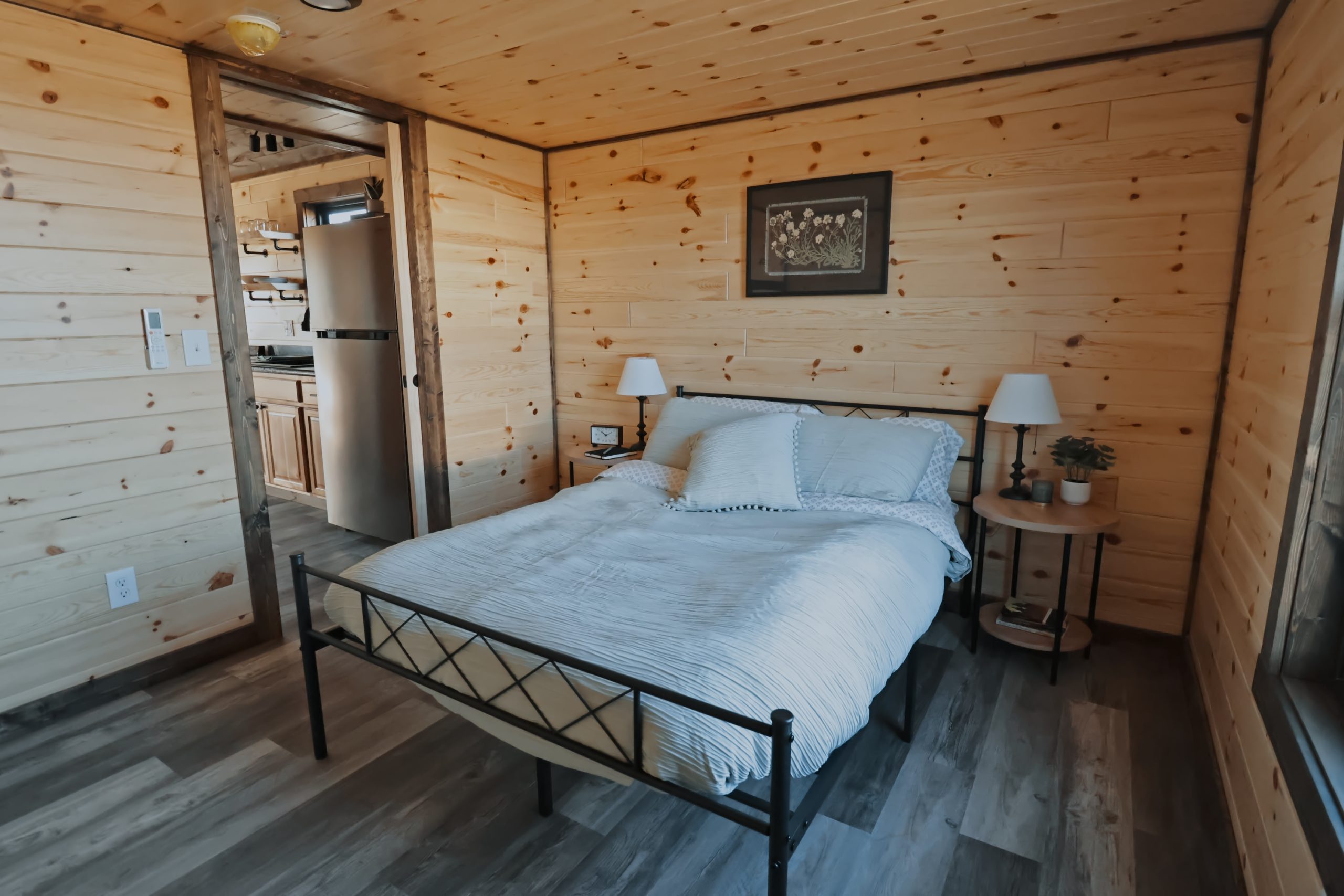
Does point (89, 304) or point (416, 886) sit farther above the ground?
point (89, 304)

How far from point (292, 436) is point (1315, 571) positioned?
5.19m

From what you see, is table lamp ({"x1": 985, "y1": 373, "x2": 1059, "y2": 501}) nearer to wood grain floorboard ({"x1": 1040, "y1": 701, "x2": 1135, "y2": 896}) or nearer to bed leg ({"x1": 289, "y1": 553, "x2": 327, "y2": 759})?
wood grain floorboard ({"x1": 1040, "y1": 701, "x2": 1135, "y2": 896})

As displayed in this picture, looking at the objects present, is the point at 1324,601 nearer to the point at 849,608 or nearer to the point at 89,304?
the point at 849,608

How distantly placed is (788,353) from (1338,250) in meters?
2.17

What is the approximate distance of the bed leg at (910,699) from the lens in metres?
2.19

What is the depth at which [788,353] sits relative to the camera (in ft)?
11.5

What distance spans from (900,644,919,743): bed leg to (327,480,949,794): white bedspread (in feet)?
0.39

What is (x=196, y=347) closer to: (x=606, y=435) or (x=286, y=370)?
(x=606, y=435)

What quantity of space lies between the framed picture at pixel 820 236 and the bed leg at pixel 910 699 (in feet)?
5.62

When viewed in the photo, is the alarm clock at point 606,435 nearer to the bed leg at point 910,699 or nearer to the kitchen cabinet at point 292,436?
the kitchen cabinet at point 292,436

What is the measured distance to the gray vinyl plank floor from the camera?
5.59ft

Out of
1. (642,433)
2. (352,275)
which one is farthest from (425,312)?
(642,433)

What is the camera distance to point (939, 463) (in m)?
2.92

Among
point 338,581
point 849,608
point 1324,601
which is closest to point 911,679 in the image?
point 849,608
